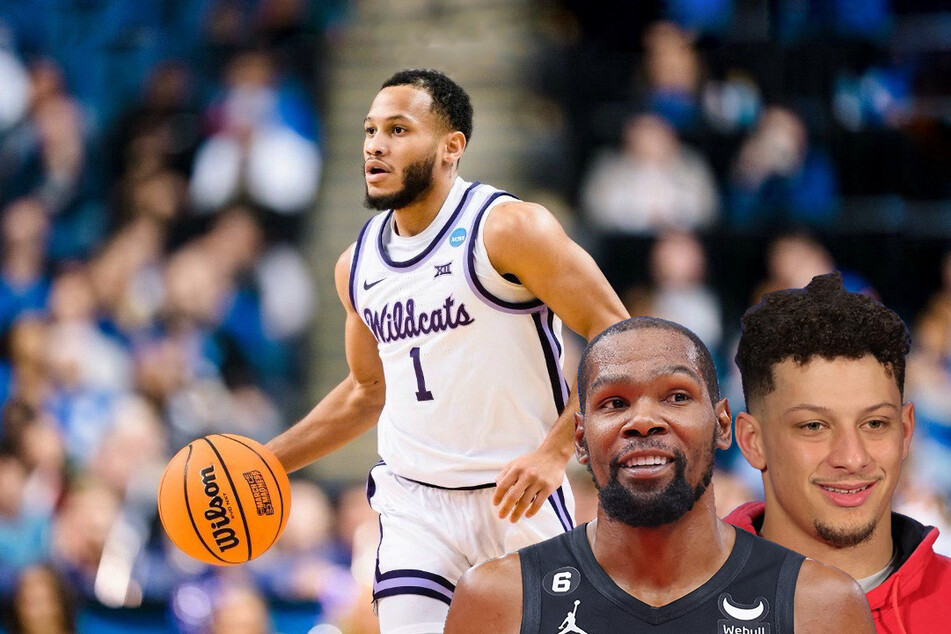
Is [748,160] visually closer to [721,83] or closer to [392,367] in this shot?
[721,83]

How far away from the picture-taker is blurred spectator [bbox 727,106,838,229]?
8359mm

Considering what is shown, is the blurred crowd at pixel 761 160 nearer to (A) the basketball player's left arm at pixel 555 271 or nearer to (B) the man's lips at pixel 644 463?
(A) the basketball player's left arm at pixel 555 271

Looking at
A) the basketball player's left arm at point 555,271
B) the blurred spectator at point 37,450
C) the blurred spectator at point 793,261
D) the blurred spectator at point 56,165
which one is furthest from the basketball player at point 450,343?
the blurred spectator at point 56,165

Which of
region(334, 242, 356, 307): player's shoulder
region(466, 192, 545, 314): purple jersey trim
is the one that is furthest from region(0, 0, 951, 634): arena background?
region(466, 192, 545, 314): purple jersey trim

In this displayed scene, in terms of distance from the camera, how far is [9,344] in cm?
948

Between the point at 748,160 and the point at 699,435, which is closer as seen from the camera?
the point at 699,435

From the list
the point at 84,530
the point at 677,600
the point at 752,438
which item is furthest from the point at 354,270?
the point at 84,530

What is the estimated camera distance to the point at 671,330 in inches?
112

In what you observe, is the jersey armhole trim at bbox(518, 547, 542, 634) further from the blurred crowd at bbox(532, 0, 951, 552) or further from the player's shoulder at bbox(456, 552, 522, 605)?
the blurred crowd at bbox(532, 0, 951, 552)

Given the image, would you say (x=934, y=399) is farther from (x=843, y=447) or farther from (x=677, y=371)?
(x=677, y=371)

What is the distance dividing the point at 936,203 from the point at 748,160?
121 centimetres

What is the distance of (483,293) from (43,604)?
469 centimetres

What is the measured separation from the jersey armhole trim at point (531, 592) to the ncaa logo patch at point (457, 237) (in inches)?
60.7

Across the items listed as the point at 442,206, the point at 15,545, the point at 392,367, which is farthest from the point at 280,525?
the point at 15,545
